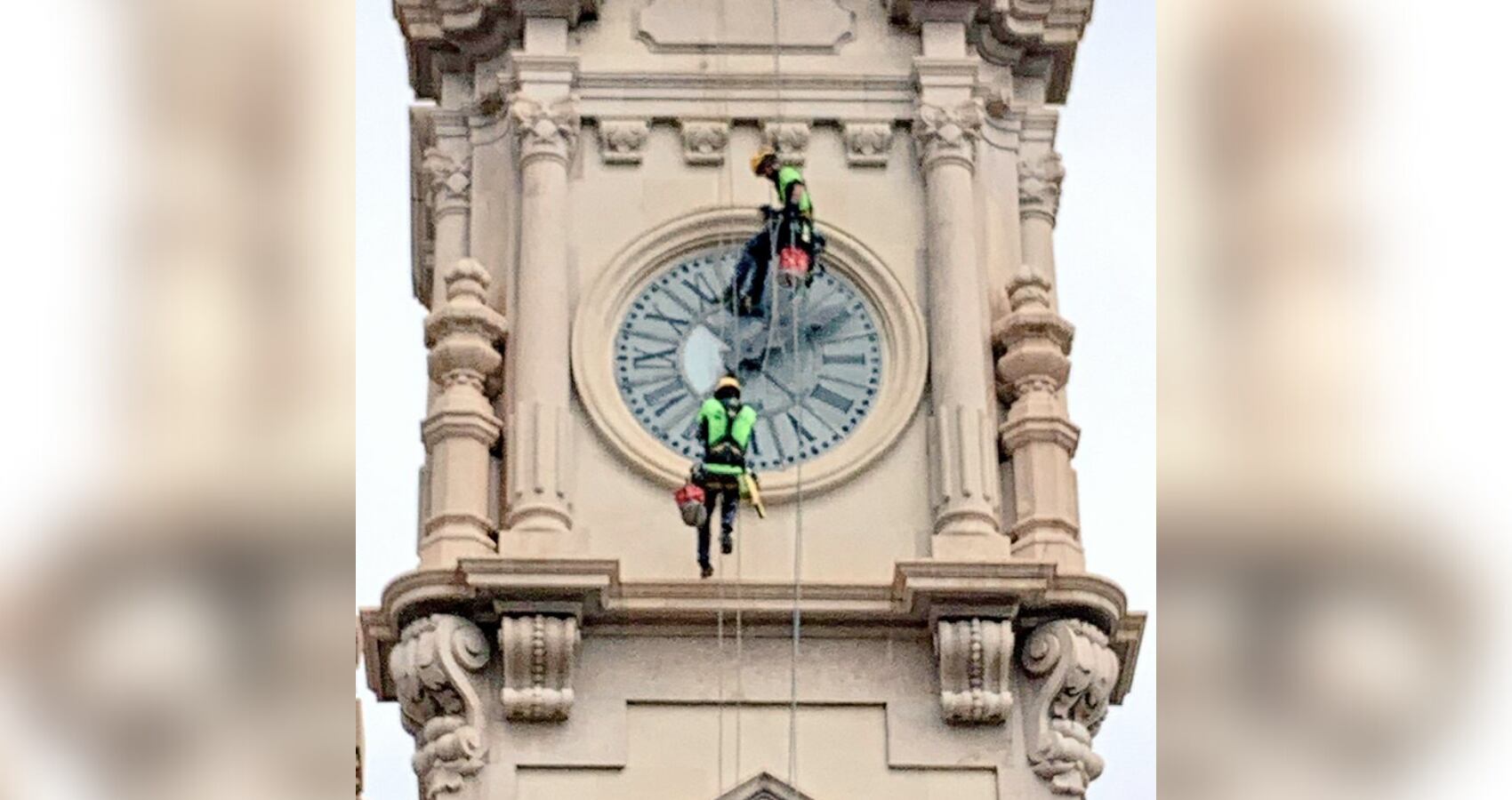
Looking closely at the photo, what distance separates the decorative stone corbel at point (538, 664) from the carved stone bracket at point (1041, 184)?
6.42m

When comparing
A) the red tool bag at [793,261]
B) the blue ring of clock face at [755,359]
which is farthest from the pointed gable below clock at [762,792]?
the red tool bag at [793,261]

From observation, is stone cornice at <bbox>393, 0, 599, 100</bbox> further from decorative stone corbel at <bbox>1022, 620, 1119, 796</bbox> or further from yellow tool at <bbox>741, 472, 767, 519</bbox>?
decorative stone corbel at <bbox>1022, 620, 1119, 796</bbox>

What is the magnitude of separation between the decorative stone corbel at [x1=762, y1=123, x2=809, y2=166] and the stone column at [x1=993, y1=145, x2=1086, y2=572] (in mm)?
2191

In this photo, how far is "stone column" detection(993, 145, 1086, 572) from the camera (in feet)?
77.6

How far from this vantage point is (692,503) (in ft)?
69.7

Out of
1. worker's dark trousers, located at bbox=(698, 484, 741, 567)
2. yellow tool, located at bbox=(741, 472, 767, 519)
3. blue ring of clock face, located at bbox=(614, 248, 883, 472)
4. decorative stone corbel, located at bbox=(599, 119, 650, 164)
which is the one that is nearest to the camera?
yellow tool, located at bbox=(741, 472, 767, 519)

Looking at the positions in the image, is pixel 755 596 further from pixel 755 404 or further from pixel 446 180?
pixel 446 180

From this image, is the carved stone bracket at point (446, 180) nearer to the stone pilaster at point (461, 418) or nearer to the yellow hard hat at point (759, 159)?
the stone pilaster at point (461, 418)

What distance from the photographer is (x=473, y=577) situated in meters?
22.3

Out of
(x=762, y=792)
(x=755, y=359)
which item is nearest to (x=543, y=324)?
(x=755, y=359)

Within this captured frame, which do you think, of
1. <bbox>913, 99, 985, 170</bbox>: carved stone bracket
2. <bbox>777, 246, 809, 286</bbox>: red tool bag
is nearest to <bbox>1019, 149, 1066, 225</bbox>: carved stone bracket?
<bbox>913, 99, 985, 170</bbox>: carved stone bracket

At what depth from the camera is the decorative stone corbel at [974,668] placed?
22516 mm
